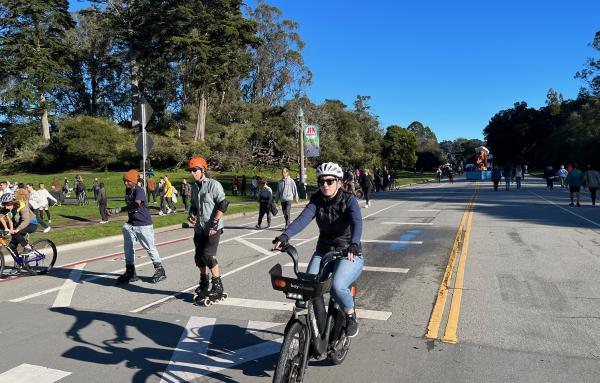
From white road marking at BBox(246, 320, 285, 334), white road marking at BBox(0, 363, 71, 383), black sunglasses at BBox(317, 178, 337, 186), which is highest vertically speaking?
black sunglasses at BBox(317, 178, 337, 186)

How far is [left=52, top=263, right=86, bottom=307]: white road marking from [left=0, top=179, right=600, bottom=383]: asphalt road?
30mm

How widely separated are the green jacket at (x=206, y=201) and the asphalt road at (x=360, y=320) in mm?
1056

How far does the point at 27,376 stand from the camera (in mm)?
3924

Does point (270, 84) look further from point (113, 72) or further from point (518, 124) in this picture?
point (518, 124)

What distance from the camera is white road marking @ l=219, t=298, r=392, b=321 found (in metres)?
5.34

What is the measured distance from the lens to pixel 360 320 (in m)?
5.21

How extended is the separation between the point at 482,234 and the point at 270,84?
55.4 meters

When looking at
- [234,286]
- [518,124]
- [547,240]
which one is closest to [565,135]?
[518,124]

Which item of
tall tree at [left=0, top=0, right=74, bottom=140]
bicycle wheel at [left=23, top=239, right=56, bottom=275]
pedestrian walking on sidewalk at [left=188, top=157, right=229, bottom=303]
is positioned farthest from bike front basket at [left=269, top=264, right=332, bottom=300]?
tall tree at [left=0, top=0, right=74, bottom=140]

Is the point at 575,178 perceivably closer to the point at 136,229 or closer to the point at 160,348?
the point at 136,229

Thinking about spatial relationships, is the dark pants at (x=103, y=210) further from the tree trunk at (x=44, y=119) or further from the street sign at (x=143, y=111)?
the tree trunk at (x=44, y=119)

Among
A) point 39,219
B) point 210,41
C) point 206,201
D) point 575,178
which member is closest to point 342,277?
point 206,201

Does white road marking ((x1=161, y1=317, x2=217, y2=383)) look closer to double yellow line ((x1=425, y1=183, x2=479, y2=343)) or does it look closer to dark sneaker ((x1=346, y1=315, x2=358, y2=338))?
dark sneaker ((x1=346, y1=315, x2=358, y2=338))

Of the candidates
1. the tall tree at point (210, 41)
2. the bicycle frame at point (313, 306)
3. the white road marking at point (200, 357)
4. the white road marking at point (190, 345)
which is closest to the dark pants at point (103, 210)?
the white road marking at point (190, 345)
